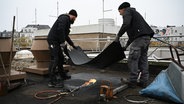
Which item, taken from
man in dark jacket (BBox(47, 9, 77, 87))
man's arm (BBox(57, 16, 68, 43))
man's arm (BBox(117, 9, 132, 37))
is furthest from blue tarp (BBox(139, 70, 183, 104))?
man's arm (BBox(57, 16, 68, 43))

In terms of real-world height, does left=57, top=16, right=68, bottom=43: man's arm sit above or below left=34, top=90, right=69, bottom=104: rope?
above

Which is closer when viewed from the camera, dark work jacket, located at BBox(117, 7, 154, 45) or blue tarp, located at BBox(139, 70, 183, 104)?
blue tarp, located at BBox(139, 70, 183, 104)

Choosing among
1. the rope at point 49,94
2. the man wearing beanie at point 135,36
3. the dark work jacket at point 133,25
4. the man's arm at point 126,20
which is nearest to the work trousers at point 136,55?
the man wearing beanie at point 135,36

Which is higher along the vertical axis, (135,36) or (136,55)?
(135,36)

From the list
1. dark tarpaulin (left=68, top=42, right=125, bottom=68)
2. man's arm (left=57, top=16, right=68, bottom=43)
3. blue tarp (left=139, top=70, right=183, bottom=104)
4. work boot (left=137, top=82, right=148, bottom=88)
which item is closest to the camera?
blue tarp (left=139, top=70, right=183, bottom=104)

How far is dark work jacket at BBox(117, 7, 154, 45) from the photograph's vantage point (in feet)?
14.0

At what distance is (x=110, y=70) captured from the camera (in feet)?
22.7

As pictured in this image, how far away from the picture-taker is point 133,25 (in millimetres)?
4398

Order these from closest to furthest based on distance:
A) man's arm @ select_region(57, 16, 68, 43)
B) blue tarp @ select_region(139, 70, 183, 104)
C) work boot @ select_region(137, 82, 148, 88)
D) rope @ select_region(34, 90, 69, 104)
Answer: blue tarp @ select_region(139, 70, 183, 104) → rope @ select_region(34, 90, 69, 104) → work boot @ select_region(137, 82, 148, 88) → man's arm @ select_region(57, 16, 68, 43)

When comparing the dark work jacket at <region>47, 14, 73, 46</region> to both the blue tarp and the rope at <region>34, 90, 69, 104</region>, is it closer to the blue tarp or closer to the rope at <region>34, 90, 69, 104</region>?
the rope at <region>34, 90, 69, 104</region>

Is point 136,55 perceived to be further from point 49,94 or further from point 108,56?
point 49,94

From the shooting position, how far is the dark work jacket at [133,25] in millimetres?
→ 4277

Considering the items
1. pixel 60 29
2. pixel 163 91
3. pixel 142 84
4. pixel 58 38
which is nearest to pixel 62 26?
pixel 60 29

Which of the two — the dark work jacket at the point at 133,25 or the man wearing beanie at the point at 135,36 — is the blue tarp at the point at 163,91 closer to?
the man wearing beanie at the point at 135,36
